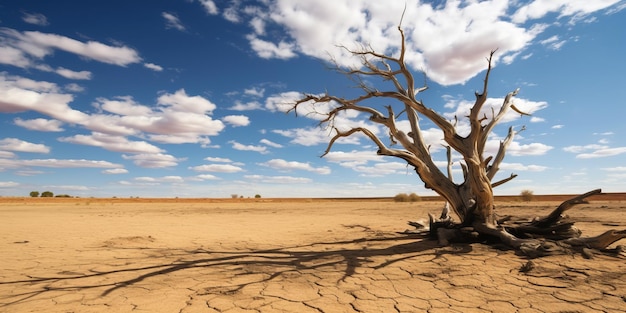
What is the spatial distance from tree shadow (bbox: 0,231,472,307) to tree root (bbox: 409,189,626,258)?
1.28ft

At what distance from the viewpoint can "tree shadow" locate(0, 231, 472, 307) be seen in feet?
14.1

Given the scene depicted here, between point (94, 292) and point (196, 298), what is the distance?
4.43 feet

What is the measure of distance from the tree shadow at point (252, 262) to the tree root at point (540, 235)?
1.28ft

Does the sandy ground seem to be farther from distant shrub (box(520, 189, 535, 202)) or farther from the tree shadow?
distant shrub (box(520, 189, 535, 202))

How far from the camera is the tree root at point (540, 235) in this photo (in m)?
5.44

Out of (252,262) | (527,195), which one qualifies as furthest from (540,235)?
(527,195)

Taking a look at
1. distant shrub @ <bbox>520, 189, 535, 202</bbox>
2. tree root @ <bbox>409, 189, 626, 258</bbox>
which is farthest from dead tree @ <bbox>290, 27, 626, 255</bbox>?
distant shrub @ <bbox>520, 189, 535, 202</bbox>

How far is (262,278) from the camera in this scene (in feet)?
14.8

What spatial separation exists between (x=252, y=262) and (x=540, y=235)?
556 centimetres

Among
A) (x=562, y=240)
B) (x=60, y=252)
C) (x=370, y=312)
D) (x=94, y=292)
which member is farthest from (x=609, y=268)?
(x=60, y=252)

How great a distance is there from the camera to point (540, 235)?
21.4 feet

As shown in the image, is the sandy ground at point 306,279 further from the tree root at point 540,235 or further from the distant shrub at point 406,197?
the distant shrub at point 406,197

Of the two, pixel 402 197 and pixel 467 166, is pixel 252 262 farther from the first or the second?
pixel 402 197

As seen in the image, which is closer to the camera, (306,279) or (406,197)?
(306,279)
